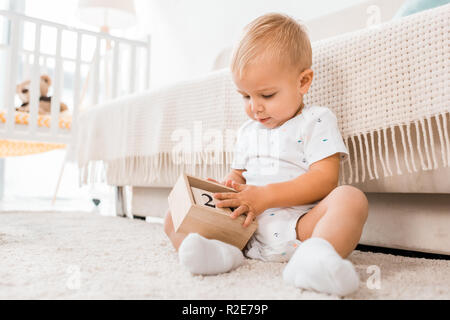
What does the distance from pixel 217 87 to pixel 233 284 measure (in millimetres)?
590

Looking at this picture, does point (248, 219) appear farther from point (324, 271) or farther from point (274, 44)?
point (274, 44)

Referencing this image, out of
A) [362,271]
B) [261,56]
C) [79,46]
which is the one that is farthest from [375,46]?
[79,46]

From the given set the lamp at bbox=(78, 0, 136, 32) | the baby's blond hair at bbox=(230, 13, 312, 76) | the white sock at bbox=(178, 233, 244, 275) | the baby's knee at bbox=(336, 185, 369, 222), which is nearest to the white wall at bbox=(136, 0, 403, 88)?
the lamp at bbox=(78, 0, 136, 32)

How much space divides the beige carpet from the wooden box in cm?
5

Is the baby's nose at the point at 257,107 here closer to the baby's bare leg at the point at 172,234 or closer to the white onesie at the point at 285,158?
the white onesie at the point at 285,158

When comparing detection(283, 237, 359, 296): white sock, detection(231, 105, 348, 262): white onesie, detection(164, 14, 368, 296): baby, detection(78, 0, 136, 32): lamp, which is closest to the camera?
detection(283, 237, 359, 296): white sock

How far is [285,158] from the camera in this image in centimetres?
69

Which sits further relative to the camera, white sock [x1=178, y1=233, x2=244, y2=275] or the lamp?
the lamp

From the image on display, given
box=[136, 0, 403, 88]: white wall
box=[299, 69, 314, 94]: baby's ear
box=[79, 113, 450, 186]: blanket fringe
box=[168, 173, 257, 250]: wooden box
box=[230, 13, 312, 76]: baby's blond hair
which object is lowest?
box=[168, 173, 257, 250]: wooden box

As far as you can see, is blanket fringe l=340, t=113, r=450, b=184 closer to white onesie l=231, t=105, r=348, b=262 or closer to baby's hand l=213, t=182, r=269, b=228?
white onesie l=231, t=105, r=348, b=262

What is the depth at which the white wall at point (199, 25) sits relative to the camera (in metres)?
1.87

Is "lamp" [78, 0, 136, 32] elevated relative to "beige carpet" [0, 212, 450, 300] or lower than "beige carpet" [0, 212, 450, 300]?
elevated

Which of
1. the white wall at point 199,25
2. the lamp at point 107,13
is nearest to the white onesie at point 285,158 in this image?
the white wall at point 199,25

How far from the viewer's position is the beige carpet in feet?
1.43
